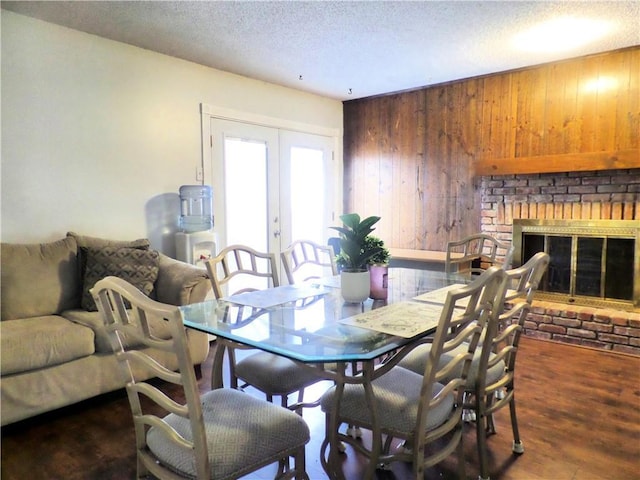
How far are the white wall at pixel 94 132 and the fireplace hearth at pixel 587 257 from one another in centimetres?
300

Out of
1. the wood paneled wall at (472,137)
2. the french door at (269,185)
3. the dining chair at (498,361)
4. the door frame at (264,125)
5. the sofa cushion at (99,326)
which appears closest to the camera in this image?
the dining chair at (498,361)

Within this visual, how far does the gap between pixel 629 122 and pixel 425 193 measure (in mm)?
1816

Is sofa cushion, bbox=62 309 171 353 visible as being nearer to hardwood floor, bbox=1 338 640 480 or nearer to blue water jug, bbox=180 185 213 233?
hardwood floor, bbox=1 338 640 480

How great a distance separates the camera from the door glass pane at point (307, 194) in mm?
4695

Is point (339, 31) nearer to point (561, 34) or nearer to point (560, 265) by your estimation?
point (561, 34)

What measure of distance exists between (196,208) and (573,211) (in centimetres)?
314

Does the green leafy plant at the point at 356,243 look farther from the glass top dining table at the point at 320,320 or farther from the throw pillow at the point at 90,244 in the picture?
the throw pillow at the point at 90,244

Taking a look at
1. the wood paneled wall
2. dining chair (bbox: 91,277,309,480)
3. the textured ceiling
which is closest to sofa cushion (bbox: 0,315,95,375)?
dining chair (bbox: 91,277,309,480)

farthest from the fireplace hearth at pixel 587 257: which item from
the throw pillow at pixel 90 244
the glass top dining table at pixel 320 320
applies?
the throw pillow at pixel 90 244

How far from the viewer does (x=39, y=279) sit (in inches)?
108

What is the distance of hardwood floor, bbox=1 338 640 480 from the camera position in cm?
195

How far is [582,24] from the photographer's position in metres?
3.00

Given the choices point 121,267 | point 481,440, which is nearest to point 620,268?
point 481,440

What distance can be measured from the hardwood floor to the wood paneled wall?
5.89ft
